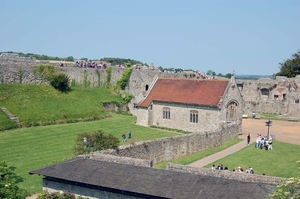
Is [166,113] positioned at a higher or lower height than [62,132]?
higher

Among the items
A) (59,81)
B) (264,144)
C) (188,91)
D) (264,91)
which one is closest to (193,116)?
(188,91)

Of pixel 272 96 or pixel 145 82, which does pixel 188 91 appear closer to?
pixel 145 82

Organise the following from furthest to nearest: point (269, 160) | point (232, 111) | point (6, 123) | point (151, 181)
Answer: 1. point (232, 111)
2. point (6, 123)
3. point (269, 160)
4. point (151, 181)

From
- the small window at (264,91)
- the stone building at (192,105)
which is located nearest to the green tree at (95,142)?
the stone building at (192,105)

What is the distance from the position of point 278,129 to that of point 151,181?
3507 centimetres

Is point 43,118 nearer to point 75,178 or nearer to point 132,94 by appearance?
point 132,94

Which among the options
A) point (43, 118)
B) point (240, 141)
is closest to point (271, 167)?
point (240, 141)

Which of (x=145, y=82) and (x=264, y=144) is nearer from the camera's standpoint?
(x=264, y=144)

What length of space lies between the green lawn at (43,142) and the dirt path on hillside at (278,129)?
1059cm

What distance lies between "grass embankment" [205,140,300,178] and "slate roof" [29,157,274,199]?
1124 cm

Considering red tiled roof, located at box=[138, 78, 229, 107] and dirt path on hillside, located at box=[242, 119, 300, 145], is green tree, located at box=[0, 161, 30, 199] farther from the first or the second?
dirt path on hillside, located at box=[242, 119, 300, 145]

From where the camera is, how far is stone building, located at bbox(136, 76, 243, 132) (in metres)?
43.8

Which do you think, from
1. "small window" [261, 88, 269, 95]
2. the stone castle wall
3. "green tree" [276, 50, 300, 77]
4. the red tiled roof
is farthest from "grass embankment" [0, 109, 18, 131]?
"green tree" [276, 50, 300, 77]

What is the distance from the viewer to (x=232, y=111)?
149 feet
